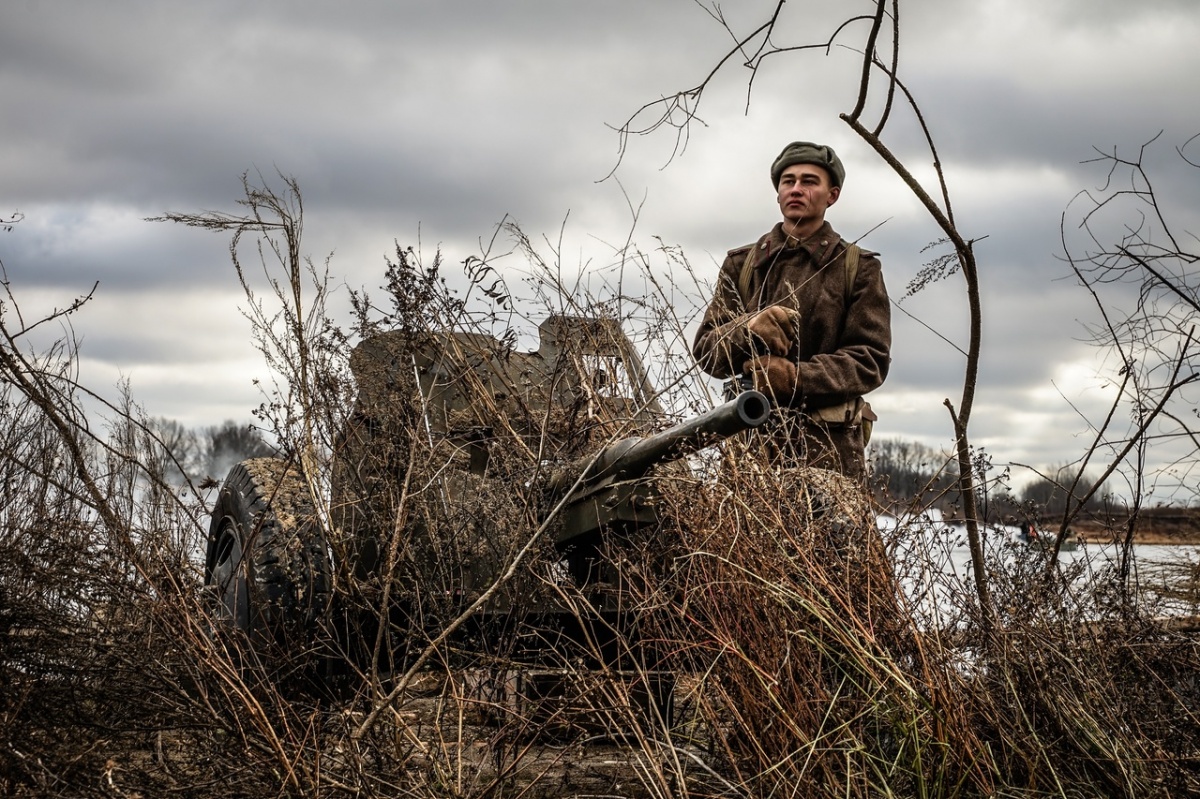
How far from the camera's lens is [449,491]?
5.03 meters

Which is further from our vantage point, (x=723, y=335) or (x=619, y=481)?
(x=723, y=335)

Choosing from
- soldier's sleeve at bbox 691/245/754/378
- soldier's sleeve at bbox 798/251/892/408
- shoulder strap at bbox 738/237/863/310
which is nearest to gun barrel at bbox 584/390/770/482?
soldier's sleeve at bbox 691/245/754/378

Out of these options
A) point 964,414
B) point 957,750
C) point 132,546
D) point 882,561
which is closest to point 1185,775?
point 957,750

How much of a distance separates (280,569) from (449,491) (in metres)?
0.71

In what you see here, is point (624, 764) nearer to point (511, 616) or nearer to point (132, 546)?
point (511, 616)

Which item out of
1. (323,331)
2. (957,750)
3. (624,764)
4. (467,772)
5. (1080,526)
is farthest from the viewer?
(1080,526)

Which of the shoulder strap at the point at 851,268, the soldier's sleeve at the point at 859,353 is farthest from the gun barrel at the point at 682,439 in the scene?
the shoulder strap at the point at 851,268

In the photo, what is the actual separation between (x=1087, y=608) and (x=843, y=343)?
1385 millimetres

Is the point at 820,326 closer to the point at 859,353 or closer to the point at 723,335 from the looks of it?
the point at 859,353

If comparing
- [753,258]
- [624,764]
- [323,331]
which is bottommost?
[624,764]

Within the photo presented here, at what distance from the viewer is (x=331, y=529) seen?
170 inches

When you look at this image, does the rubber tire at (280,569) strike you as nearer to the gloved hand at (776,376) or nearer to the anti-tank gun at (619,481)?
the anti-tank gun at (619,481)

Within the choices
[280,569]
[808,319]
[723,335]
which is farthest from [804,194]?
[280,569]

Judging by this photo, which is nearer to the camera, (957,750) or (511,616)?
(957,750)
